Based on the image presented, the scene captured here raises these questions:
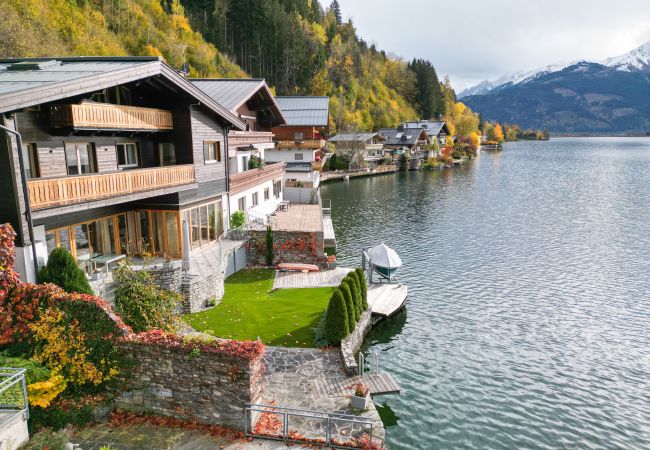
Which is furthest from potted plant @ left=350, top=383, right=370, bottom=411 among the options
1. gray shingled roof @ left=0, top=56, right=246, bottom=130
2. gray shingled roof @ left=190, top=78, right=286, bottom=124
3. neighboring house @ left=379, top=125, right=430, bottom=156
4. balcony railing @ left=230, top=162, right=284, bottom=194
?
neighboring house @ left=379, top=125, right=430, bottom=156

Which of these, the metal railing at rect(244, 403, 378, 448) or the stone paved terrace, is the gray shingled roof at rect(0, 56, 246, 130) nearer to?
the stone paved terrace

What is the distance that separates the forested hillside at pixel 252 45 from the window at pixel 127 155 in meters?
26.8

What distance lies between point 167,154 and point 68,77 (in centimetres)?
849

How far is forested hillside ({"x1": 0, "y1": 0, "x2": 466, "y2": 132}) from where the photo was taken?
5609 cm

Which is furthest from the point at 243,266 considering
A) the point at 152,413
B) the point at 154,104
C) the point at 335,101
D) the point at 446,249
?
the point at 335,101

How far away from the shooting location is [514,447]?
15695 millimetres

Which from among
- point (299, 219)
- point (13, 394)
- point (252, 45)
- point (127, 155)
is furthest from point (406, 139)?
point (13, 394)

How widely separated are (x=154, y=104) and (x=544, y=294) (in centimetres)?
2740

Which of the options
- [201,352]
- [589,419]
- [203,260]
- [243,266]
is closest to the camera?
[201,352]

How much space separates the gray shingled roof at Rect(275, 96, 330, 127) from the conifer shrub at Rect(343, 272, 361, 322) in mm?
40562

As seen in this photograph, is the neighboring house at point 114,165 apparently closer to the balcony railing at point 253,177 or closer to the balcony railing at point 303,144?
the balcony railing at point 253,177

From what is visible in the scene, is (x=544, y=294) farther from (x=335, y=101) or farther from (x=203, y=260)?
(x=335, y=101)

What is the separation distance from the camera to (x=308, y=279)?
2906 centimetres

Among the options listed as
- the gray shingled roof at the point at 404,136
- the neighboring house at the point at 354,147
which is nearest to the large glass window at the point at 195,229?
the neighboring house at the point at 354,147
